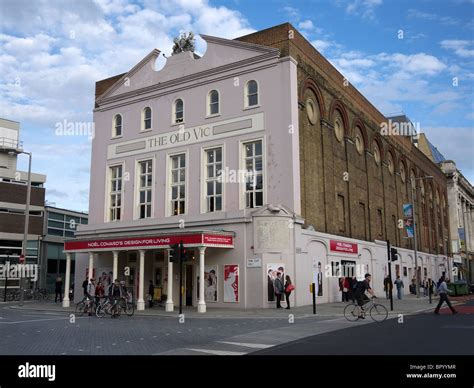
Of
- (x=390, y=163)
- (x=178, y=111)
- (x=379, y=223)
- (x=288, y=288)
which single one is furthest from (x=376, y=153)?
(x=288, y=288)

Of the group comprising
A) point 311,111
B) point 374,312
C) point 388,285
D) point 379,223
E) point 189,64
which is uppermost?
point 189,64

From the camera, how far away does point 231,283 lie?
27188 millimetres

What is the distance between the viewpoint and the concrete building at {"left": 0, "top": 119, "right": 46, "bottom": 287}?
155 ft

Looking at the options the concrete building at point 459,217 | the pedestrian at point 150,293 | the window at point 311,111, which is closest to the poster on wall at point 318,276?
the window at point 311,111

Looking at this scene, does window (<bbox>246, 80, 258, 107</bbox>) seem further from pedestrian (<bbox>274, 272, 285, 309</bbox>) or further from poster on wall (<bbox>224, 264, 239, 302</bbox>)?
pedestrian (<bbox>274, 272, 285, 309</bbox>)

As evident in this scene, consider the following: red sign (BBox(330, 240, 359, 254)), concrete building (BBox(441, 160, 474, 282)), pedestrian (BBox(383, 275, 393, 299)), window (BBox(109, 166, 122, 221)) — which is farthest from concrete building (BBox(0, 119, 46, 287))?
concrete building (BBox(441, 160, 474, 282))

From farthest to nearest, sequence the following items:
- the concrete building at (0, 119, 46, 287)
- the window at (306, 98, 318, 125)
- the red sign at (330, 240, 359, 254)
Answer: the concrete building at (0, 119, 46, 287) < the red sign at (330, 240, 359, 254) < the window at (306, 98, 318, 125)

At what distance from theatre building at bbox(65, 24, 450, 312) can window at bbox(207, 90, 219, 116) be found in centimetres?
7

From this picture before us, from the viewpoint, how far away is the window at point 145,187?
109ft

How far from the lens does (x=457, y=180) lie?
77062 mm

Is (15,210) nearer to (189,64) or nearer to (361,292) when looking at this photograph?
(189,64)

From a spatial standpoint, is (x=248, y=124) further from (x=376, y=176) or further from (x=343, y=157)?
(x=376, y=176)

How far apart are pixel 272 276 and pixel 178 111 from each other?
43.4ft
